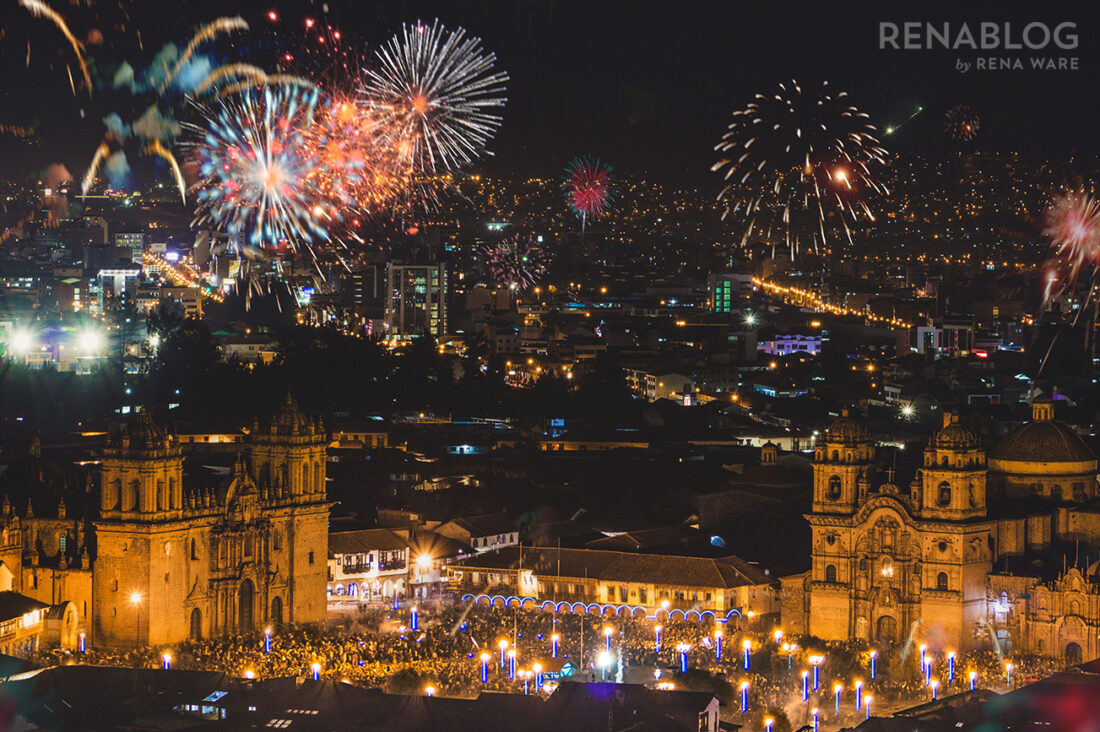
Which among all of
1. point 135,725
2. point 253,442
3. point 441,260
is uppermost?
point 441,260

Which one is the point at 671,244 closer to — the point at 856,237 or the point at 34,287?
the point at 856,237

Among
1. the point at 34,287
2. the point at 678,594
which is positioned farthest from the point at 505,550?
the point at 34,287

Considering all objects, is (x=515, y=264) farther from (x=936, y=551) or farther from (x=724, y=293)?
(x=936, y=551)

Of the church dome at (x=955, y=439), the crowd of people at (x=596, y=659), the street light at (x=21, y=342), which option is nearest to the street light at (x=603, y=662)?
the crowd of people at (x=596, y=659)

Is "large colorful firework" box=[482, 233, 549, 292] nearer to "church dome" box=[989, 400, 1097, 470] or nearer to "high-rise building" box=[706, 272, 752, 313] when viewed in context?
"high-rise building" box=[706, 272, 752, 313]

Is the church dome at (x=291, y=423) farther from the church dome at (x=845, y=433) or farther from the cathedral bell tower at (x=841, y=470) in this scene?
the church dome at (x=845, y=433)
